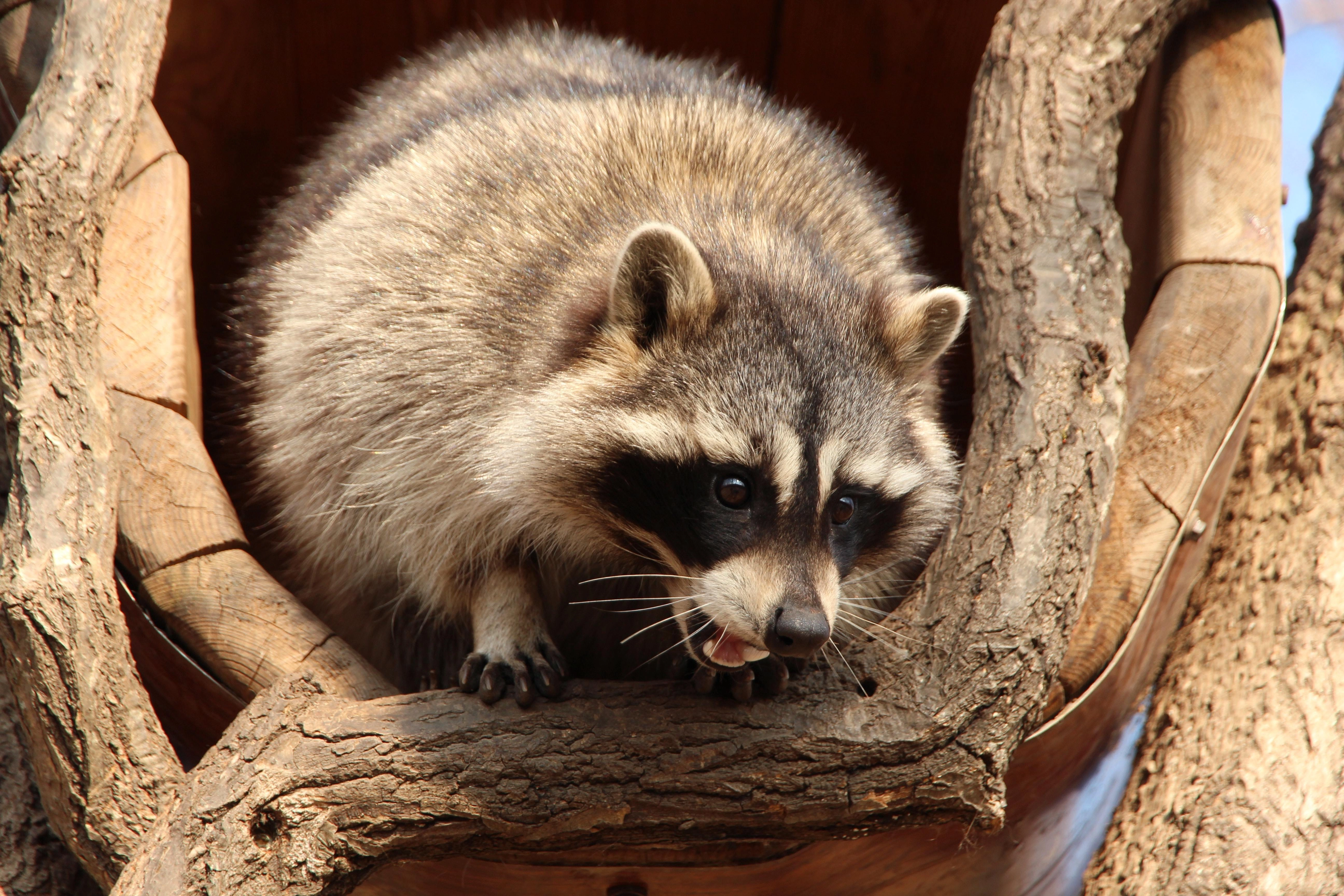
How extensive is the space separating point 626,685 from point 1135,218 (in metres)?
2.44

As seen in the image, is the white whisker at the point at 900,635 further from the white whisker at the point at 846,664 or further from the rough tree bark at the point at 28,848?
the rough tree bark at the point at 28,848

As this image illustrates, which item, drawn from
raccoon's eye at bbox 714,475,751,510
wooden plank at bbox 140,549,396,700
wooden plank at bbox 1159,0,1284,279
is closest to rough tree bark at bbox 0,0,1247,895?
wooden plank at bbox 140,549,396,700

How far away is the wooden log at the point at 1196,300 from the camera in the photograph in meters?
2.72

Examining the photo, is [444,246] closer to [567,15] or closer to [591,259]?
[591,259]

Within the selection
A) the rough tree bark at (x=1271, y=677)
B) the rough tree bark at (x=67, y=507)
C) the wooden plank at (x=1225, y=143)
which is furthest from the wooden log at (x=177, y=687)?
the wooden plank at (x=1225, y=143)

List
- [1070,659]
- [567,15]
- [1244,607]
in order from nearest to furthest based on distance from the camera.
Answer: [1070,659]
[1244,607]
[567,15]

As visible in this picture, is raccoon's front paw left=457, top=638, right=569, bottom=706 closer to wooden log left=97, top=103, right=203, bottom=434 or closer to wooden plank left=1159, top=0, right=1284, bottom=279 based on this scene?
wooden log left=97, top=103, right=203, bottom=434

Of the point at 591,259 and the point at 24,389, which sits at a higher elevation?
the point at 591,259

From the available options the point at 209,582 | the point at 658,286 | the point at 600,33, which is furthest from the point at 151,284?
the point at 600,33

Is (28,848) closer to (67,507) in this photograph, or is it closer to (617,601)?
(67,507)

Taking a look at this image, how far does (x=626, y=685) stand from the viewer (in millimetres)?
2391

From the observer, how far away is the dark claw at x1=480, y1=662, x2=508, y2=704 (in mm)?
2365

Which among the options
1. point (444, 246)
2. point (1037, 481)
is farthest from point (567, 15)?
point (1037, 481)

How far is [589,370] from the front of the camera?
2541 mm
